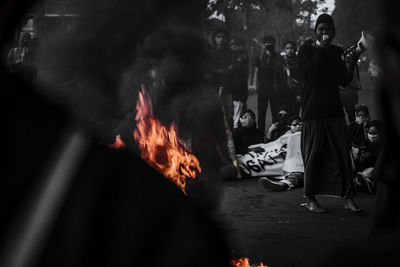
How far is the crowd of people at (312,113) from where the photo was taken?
5164mm

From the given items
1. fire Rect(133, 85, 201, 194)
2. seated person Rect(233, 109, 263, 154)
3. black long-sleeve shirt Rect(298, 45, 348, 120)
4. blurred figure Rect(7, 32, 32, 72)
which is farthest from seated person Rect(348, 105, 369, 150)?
blurred figure Rect(7, 32, 32, 72)

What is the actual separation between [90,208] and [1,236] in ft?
0.30

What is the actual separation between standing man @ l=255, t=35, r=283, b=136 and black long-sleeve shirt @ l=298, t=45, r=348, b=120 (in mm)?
4747

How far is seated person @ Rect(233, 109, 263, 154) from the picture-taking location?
8.12 m

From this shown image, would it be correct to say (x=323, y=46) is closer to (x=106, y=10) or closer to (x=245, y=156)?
(x=245, y=156)

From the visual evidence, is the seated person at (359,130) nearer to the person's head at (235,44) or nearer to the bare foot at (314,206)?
the bare foot at (314,206)

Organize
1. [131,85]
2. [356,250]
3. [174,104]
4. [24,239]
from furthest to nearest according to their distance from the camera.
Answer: [131,85] → [174,104] → [356,250] → [24,239]

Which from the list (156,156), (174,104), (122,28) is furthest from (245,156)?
(156,156)

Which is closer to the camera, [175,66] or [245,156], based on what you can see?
[175,66]

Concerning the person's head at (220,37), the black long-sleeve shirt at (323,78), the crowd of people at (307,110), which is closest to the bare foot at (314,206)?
the crowd of people at (307,110)

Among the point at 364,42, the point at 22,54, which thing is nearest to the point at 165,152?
the point at 364,42

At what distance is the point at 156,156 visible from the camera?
4.71 meters

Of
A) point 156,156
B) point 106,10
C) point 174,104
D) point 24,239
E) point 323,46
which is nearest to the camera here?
point 24,239

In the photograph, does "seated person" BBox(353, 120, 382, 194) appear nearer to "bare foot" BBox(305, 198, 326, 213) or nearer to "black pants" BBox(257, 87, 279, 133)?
"bare foot" BBox(305, 198, 326, 213)
